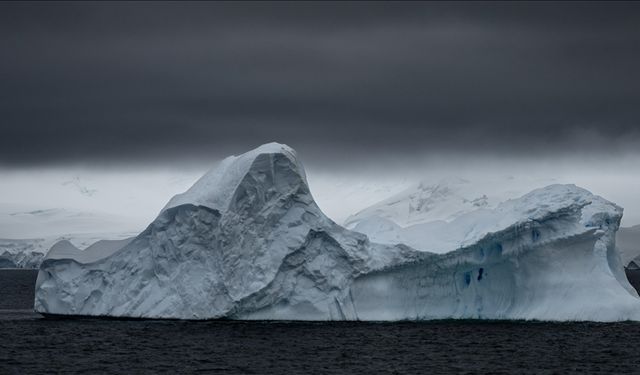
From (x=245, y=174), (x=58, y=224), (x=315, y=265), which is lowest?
(x=315, y=265)

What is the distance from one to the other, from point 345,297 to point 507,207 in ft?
24.0

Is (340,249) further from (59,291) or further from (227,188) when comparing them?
(59,291)

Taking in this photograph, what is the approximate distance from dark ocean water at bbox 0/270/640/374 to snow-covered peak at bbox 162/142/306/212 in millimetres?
4534

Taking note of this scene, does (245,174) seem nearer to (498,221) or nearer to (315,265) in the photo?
(315,265)

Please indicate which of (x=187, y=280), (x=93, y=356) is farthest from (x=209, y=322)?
(x=93, y=356)

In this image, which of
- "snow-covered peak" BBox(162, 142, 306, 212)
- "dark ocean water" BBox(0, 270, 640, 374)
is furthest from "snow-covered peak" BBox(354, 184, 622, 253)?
"snow-covered peak" BBox(162, 142, 306, 212)

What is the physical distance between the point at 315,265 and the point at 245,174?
405 centimetres

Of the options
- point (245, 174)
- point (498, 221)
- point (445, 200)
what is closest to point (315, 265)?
point (245, 174)

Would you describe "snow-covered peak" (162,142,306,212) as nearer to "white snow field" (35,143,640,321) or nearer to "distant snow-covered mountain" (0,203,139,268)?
"white snow field" (35,143,640,321)

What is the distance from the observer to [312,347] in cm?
3566

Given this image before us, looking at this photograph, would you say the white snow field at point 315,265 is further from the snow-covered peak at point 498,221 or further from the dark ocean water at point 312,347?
the dark ocean water at point 312,347

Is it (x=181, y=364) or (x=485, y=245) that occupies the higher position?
(x=485, y=245)

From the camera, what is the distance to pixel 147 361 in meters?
31.7

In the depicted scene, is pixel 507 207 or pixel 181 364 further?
pixel 507 207
